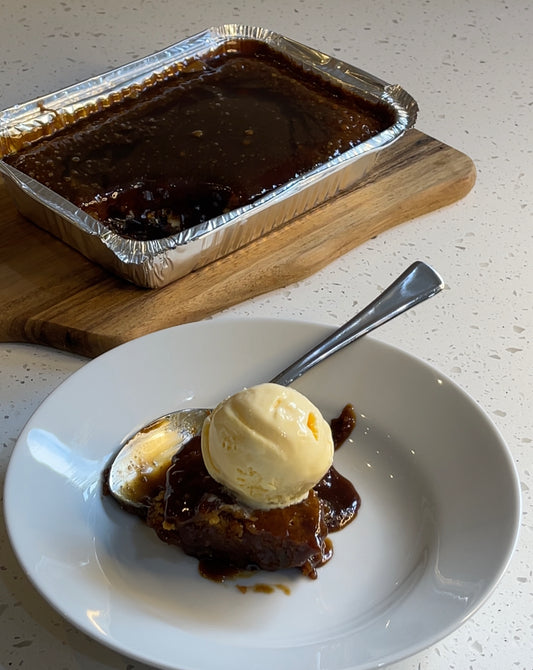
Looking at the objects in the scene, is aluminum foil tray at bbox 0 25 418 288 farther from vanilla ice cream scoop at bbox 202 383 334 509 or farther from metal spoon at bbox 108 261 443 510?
vanilla ice cream scoop at bbox 202 383 334 509

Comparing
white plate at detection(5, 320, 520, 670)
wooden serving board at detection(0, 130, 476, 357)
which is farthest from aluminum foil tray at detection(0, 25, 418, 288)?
white plate at detection(5, 320, 520, 670)

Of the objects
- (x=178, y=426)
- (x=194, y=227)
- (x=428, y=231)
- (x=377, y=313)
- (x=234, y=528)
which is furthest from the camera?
(x=428, y=231)

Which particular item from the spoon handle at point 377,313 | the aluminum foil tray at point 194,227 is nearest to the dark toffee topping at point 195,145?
the aluminum foil tray at point 194,227

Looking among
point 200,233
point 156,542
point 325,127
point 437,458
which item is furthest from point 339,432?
point 325,127

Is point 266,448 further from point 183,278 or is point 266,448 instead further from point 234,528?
point 183,278

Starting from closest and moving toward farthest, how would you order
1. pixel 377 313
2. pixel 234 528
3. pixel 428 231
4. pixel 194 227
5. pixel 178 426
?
pixel 234 528 < pixel 178 426 < pixel 377 313 < pixel 194 227 < pixel 428 231

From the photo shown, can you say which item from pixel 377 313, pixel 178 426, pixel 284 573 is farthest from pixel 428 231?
pixel 284 573

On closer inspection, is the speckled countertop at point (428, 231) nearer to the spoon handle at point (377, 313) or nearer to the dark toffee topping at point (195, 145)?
the spoon handle at point (377, 313)
